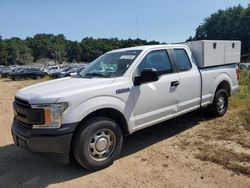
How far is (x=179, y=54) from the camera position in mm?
5977

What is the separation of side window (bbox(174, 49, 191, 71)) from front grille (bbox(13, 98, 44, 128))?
302 centimetres

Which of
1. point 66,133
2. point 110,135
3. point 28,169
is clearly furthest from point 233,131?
point 28,169

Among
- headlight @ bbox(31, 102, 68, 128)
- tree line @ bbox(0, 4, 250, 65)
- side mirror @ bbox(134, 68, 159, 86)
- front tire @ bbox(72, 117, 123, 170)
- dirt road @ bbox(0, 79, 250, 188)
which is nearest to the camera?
headlight @ bbox(31, 102, 68, 128)

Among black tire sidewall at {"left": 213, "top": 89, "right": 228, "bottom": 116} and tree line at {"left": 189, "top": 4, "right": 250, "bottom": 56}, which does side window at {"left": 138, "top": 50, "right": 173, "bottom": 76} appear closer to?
black tire sidewall at {"left": 213, "top": 89, "right": 228, "bottom": 116}

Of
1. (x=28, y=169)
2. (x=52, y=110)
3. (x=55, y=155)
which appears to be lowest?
(x=28, y=169)

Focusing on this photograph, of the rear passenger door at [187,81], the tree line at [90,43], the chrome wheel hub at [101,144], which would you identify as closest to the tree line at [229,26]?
the tree line at [90,43]

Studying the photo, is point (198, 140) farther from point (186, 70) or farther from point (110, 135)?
point (110, 135)

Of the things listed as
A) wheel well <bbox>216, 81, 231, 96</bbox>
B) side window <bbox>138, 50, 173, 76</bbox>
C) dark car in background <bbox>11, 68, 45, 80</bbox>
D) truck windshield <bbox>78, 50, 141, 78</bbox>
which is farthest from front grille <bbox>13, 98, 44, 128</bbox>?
dark car in background <bbox>11, 68, 45, 80</bbox>

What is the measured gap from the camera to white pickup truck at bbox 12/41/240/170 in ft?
13.3

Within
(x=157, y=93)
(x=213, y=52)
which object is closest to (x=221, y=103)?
(x=213, y=52)

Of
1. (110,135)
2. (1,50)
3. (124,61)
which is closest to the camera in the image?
(110,135)

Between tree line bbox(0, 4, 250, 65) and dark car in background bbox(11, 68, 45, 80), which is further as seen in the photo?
tree line bbox(0, 4, 250, 65)

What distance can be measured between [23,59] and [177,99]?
4753 inches

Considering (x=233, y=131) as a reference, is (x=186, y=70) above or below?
above
